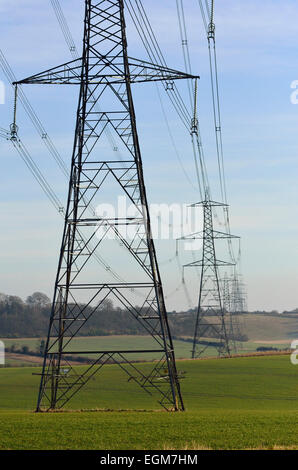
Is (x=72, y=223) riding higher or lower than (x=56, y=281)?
higher

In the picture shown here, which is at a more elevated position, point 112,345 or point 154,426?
point 112,345

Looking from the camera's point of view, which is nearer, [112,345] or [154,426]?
[154,426]

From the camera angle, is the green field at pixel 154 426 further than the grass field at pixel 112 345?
No

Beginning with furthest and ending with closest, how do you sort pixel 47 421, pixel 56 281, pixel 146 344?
pixel 146 344, pixel 56 281, pixel 47 421

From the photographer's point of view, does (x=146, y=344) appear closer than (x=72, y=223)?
No

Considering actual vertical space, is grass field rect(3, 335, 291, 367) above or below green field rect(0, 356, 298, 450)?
above

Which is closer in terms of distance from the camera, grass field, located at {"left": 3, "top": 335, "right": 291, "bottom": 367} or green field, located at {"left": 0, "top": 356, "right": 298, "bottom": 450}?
green field, located at {"left": 0, "top": 356, "right": 298, "bottom": 450}

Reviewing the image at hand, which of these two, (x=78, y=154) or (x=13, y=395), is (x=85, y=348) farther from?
(x=78, y=154)

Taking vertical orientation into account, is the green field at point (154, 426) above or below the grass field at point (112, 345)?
below
